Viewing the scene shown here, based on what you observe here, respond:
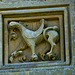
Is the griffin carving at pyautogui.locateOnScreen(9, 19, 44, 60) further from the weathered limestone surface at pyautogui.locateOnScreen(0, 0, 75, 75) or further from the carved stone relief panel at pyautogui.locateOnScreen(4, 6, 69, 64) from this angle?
the weathered limestone surface at pyautogui.locateOnScreen(0, 0, 75, 75)

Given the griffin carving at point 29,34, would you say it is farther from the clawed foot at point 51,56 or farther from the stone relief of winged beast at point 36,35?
the clawed foot at point 51,56

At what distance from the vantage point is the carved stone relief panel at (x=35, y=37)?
842 centimetres

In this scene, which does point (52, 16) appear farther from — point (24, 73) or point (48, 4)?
point (24, 73)

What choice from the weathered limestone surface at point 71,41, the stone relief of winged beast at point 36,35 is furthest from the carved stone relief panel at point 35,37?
the weathered limestone surface at point 71,41

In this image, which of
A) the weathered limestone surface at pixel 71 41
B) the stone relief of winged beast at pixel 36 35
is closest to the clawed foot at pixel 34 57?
the stone relief of winged beast at pixel 36 35

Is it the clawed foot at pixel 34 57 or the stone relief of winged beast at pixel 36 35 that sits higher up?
the stone relief of winged beast at pixel 36 35

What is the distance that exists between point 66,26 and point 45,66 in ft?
2.93

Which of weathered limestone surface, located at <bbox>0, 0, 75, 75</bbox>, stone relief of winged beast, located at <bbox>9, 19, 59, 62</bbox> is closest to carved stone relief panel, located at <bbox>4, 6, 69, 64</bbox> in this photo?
stone relief of winged beast, located at <bbox>9, 19, 59, 62</bbox>

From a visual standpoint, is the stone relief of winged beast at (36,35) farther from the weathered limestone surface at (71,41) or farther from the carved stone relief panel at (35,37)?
the weathered limestone surface at (71,41)

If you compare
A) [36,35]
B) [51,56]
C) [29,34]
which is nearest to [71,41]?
[51,56]

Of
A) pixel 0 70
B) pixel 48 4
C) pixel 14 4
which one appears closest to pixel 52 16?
pixel 48 4

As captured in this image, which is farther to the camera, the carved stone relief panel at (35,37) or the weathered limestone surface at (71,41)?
the carved stone relief panel at (35,37)

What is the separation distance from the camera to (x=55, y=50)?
846 cm

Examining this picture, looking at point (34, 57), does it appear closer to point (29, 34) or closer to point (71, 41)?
point (29, 34)
